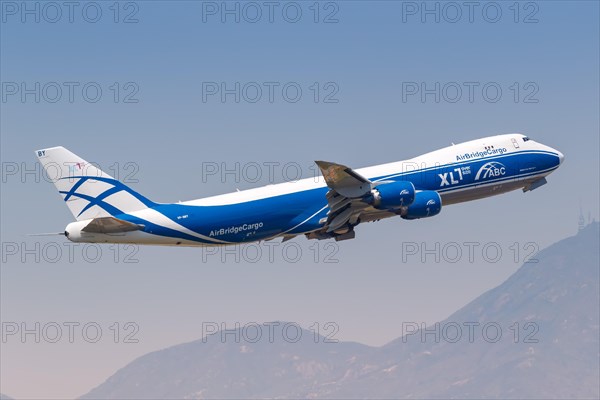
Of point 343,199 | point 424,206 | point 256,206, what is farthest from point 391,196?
point 256,206

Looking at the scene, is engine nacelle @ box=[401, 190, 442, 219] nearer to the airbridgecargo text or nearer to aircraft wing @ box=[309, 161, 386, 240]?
aircraft wing @ box=[309, 161, 386, 240]

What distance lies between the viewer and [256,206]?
7781 cm

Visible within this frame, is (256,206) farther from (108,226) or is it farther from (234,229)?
(108,226)

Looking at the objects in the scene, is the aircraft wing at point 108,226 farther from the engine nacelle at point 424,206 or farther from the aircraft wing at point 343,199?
the engine nacelle at point 424,206

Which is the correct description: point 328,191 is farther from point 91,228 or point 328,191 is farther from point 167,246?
point 91,228

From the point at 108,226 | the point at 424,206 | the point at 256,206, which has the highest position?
the point at 256,206

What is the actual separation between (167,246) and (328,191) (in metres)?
13.0

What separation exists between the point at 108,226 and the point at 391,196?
20.6m

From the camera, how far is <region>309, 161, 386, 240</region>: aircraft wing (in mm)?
74438

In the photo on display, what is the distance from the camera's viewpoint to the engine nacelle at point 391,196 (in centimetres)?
7600

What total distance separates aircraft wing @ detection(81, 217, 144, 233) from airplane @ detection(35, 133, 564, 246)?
71 millimetres

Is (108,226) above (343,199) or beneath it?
beneath

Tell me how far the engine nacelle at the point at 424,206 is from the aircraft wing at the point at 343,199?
322cm

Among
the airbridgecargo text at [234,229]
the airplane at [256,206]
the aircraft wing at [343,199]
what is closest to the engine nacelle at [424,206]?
the airplane at [256,206]
